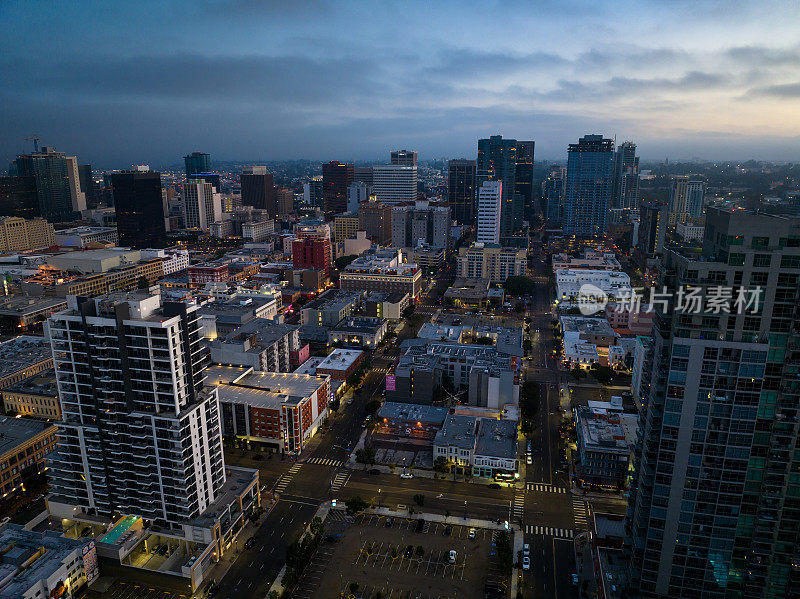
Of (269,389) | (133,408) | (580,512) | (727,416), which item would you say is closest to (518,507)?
(580,512)

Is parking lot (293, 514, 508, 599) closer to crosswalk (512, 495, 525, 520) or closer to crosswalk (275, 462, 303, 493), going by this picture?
crosswalk (512, 495, 525, 520)

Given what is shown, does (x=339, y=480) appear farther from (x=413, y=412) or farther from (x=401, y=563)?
(x=413, y=412)

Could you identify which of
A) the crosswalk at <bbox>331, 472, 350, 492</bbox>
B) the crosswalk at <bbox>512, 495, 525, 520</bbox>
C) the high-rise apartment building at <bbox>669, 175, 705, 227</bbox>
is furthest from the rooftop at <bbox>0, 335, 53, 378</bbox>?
the high-rise apartment building at <bbox>669, 175, 705, 227</bbox>

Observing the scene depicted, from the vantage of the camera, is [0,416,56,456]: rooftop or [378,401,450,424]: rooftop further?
[378,401,450,424]: rooftop

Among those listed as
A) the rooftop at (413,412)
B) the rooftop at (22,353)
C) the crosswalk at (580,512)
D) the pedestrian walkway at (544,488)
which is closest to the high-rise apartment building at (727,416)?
the crosswalk at (580,512)

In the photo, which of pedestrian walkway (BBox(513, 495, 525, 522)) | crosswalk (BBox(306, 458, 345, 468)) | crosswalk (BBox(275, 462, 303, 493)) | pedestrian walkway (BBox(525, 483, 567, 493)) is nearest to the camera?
pedestrian walkway (BBox(513, 495, 525, 522))

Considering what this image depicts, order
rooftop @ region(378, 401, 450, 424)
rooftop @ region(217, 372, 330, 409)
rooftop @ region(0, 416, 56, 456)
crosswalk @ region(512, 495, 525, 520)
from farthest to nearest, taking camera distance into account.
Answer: rooftop @ region(378, 401, 450, 424) → rooftop @ region(217, 372, 330, 409) → rooftop @ region(0, 416, 56, 456) → crosswalk @ region(512, 495, 525, 520)

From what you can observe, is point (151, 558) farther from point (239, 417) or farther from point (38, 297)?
point (38, 297)
